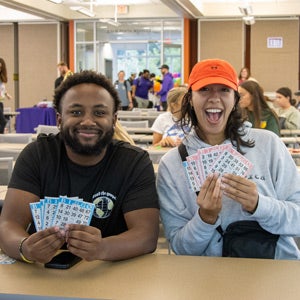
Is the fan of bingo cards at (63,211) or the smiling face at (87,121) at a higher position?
the smiling face at (87,121)

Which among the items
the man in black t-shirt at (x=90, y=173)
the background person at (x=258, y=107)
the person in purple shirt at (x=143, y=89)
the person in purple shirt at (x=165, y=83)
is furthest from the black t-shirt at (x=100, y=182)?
the person in purple shirt at (x=143, y=89)

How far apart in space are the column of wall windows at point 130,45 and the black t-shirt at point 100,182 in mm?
15804

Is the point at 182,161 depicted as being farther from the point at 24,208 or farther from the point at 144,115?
the point at 144,115

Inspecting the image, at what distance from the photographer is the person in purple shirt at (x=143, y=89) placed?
1703 centimetres

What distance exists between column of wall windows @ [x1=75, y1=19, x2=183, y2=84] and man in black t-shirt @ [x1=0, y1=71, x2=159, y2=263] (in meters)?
15.8

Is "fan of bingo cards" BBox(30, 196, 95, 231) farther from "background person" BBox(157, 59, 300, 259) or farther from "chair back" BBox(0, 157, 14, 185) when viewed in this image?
"chair back" BBox(0, 157, 14, 185)

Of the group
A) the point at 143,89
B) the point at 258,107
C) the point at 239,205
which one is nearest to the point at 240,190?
the point at 239,205

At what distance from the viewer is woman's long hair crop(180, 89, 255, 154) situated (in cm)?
218

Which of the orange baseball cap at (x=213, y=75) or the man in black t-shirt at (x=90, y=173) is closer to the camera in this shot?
the man in black t-shirt at (x=90, y=173)

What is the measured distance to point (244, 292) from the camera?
153cm

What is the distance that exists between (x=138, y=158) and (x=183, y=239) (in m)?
0.33

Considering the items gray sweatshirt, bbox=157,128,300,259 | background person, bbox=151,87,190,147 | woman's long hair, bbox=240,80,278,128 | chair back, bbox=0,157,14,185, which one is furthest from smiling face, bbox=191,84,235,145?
woman's long hair, bbox=240,80,278,128

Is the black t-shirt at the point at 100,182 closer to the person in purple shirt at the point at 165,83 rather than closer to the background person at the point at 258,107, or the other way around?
the background person at the point at 258,107

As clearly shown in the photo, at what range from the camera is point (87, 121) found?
2029 millimetres
